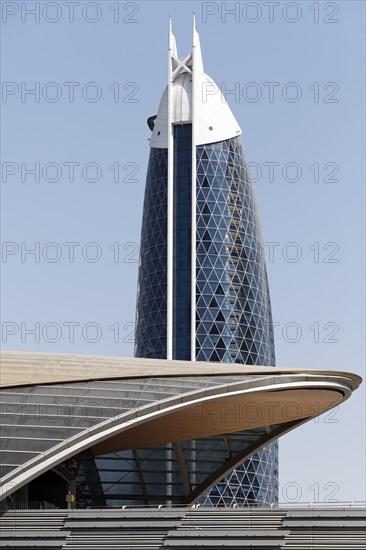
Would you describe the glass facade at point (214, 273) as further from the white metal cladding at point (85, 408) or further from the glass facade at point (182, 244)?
the white metal cladding at point (85, 408)

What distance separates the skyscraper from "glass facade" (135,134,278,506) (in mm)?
112

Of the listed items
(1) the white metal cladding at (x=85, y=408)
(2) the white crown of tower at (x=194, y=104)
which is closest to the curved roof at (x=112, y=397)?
(1) the white metal cladding at (x=85, y=408)

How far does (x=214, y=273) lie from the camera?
146 m

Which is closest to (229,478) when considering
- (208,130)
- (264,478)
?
(264,478)

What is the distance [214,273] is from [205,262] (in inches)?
62.9

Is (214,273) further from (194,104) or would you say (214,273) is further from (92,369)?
(92,369)

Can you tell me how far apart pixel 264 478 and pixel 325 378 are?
95.9 m

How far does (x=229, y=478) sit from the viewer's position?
143000mm

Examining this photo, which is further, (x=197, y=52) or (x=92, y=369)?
(x=197, y=52)

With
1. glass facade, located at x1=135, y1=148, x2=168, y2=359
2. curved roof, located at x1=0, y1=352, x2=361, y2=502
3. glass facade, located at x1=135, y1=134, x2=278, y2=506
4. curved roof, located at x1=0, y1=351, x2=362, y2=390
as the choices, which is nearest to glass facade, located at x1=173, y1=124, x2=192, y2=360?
glass facade, located at x1=135, y1=134, x2=278, y2=506

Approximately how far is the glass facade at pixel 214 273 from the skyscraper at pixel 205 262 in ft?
0.37

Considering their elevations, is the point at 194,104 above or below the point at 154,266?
above

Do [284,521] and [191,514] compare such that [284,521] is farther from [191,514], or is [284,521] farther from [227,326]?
[227,326]

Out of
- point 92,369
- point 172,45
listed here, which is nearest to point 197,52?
point 172,45
